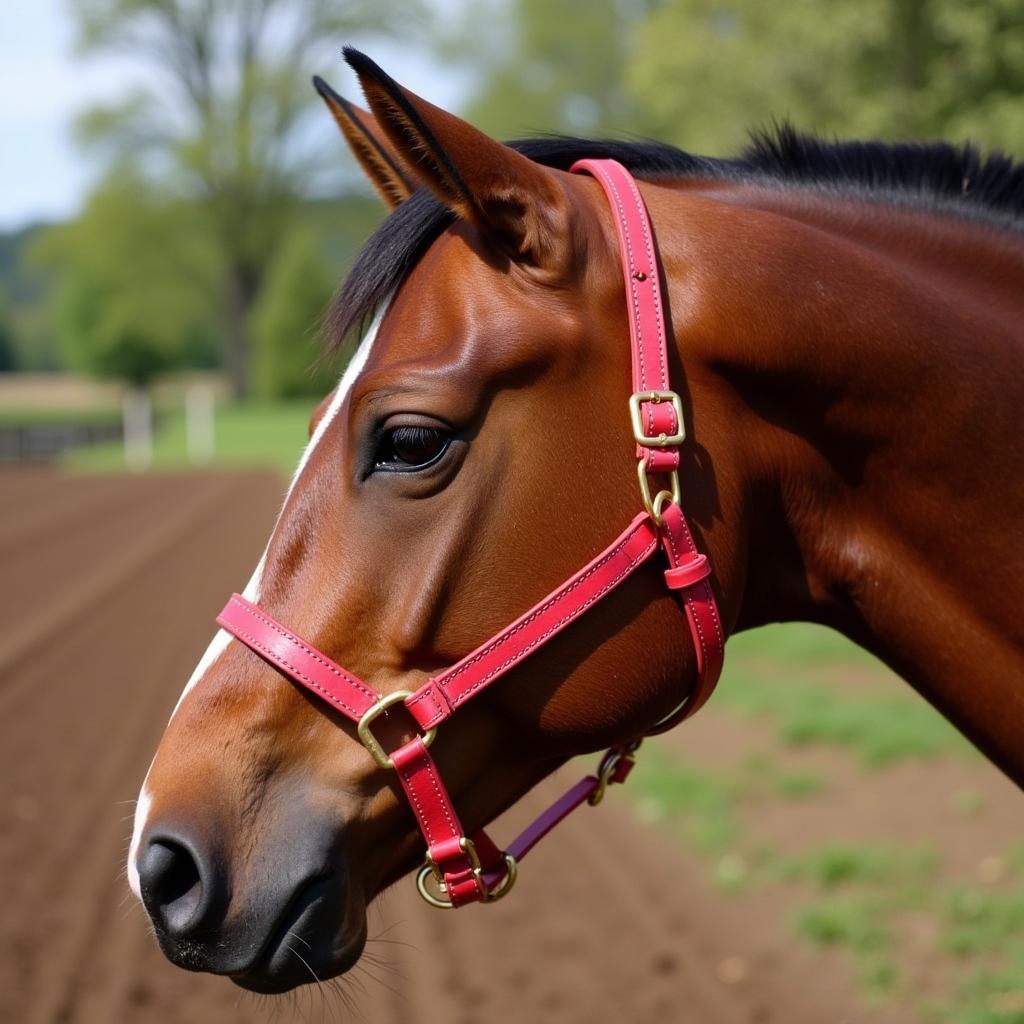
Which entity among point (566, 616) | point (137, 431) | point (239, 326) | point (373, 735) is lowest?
point (239, 326)

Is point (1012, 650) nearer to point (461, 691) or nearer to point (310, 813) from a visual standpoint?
point (461, 691)

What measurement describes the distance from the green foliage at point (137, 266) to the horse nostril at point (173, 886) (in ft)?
179

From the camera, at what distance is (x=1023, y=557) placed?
204 cm

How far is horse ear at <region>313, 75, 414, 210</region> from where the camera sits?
90.9 inches

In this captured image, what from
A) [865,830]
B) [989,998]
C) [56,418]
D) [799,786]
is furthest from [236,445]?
[989,998]

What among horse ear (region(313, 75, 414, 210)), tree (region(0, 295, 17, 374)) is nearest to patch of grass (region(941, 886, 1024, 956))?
horse ear (region(313, 75, 414, 210))

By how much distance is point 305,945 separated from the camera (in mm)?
1854

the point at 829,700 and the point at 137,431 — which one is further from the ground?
the point at 829,700

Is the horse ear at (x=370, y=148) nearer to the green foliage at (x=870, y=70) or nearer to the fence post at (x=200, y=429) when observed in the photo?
the green foliage at (x=870, y=70)

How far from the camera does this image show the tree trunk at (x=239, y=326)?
5431 centimetres

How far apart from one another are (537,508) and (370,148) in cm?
99

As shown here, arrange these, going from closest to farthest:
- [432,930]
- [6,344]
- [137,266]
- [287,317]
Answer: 1. [432,930]
2. [287,317]
3. [137,266]
4. [6,344]

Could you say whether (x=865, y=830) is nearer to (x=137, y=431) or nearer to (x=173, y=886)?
(x=173, y=886)

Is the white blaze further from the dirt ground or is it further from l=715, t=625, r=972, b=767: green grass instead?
l=715, t=625, r=972, b=767: green grass
